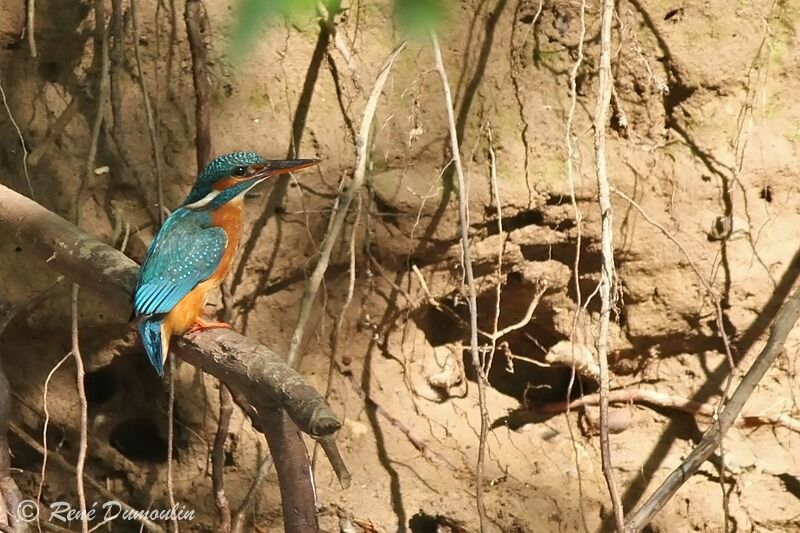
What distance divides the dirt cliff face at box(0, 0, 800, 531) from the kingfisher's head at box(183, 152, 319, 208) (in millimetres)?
334

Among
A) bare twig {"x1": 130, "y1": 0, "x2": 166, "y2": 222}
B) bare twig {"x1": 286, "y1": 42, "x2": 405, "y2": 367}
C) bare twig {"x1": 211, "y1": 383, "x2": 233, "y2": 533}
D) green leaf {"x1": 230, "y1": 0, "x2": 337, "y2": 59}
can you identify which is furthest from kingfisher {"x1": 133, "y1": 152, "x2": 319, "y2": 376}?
green leaf {"x1": 230, "y1": 0, "x2": 337, "y2": 59}

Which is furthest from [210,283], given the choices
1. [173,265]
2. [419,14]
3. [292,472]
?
[419,14]

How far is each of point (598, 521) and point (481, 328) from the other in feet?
2.79

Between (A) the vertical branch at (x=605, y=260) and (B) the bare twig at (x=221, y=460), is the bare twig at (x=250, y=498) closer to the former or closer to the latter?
(B) the bare twig at (x=221, y=460)

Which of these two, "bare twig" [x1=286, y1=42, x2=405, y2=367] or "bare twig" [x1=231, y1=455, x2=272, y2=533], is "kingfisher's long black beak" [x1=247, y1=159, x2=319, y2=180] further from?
"bare twig" [x1=231, y1=455, x2=272, y2=533]

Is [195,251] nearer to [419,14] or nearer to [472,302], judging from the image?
[472,302]

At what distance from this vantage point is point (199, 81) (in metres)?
3.32

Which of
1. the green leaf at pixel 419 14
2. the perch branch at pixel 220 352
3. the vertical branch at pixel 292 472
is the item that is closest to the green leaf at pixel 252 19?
the green leaf at pixel 419 14

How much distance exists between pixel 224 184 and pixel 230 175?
0.04m

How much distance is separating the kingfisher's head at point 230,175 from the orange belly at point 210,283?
4 centimetres

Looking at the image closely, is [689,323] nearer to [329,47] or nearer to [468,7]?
[468,7]

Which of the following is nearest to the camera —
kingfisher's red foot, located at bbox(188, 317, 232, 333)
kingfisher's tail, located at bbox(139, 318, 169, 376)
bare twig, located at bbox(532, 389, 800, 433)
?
kingfisher's red foot, located at bbox(188, 317, 232, 333)

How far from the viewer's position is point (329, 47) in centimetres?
353

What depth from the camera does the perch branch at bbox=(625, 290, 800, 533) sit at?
10.5 ft
